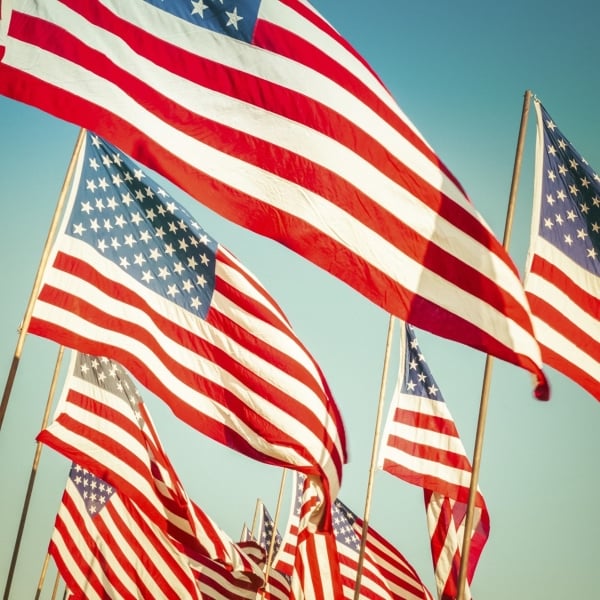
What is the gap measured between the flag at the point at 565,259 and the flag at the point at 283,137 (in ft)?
3.98

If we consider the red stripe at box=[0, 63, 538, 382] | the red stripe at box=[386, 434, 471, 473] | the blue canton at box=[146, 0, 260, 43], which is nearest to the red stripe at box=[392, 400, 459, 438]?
the red stripe at box=[386, 434, 471, 473]

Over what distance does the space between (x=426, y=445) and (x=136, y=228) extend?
6.64 m

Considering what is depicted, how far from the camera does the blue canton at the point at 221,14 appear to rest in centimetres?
638

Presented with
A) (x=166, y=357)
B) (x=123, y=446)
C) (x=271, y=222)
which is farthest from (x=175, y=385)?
(x=271, y=222)

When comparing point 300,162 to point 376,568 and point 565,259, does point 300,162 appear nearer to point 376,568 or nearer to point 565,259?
point 565,259

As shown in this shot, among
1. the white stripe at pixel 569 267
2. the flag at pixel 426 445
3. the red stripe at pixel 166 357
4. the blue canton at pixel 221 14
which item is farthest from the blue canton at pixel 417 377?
the blue canton at pixel 221 14

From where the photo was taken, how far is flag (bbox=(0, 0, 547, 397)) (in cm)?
596

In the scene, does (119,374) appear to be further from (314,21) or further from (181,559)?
(314,21)

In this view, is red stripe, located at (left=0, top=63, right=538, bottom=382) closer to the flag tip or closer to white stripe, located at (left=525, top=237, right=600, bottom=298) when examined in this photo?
the flag tip

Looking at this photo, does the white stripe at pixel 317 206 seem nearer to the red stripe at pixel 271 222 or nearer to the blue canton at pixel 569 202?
the red stripe at pixel 271 222

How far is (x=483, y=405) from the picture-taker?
701cm

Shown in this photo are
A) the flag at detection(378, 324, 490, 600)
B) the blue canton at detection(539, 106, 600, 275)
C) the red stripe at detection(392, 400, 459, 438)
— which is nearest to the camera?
the blue canton at detection(539, 106, 600, 275)

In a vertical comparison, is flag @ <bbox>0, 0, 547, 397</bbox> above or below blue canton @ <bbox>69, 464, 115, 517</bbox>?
above

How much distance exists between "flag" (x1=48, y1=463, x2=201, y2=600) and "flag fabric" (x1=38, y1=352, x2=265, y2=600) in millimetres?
658
